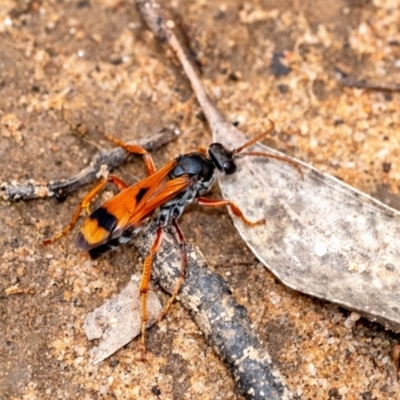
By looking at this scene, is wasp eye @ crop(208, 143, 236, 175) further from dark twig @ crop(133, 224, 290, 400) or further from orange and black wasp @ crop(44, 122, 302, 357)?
dark twig @ crop(133, 224, 290, 400)

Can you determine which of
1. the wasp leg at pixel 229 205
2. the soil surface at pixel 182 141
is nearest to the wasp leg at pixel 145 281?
the soil surface at pixel 182 141

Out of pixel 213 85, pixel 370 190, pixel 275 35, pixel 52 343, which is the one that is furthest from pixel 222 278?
pixel 275 35

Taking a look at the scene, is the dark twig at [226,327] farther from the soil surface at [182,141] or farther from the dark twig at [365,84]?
the dark twig at [365,84]

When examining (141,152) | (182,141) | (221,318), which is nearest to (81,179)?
(141,152)

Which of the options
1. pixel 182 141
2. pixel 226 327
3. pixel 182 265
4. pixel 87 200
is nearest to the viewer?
pixel 226 327

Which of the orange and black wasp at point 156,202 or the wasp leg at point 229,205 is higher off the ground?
the orange and black wasp at point 156,202

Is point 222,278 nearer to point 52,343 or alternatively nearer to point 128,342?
point 128,342

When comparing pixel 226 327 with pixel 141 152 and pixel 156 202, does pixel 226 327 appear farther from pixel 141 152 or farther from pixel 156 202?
pixel 141 152
